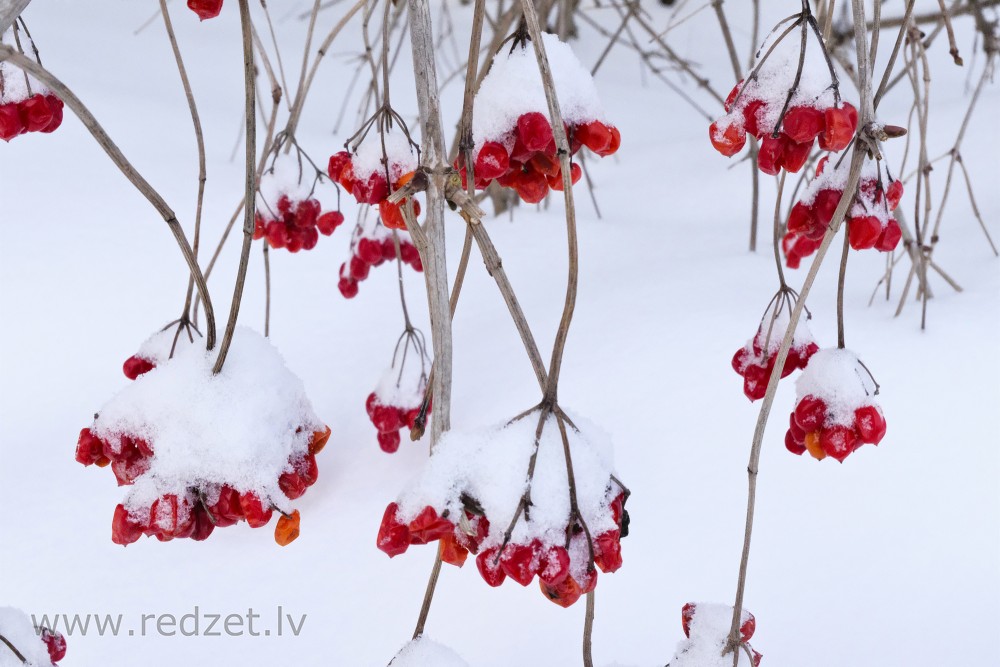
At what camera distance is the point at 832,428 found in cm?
68

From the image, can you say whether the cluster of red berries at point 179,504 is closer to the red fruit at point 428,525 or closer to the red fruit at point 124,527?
the red fruit at point 124,527

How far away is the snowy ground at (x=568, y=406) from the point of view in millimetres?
827

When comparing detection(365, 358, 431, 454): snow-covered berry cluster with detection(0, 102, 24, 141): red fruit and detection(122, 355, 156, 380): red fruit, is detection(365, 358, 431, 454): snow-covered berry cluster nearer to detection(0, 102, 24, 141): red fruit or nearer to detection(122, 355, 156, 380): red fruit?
detection(122, 355, 156, 380): red fruit

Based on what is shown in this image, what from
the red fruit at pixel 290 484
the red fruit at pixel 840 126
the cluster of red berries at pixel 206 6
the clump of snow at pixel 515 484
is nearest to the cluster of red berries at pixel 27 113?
the cluster of red berries at pixel 206 6

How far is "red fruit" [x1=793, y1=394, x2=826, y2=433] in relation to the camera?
0.68m

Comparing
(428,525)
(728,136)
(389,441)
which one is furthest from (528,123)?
(389,441)

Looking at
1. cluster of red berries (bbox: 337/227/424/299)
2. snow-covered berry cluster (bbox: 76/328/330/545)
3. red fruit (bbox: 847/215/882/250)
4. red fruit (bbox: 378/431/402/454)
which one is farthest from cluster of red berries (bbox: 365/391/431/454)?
red fruit (bbox: 847/215/882/250)

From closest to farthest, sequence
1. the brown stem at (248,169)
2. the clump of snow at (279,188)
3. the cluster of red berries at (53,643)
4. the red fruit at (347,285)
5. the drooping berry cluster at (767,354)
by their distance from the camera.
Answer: the brown stem at (248,169)
the cluster of red berries at (53,643)
the drooping berry cluster at (767,354)
the clump of snow at (279,188)
the red fruit at (347,285)

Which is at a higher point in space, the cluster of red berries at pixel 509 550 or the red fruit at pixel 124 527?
the cluster of red berries at pixel 509 550

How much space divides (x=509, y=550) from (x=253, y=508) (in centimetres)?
18

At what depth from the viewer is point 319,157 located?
1973 mm

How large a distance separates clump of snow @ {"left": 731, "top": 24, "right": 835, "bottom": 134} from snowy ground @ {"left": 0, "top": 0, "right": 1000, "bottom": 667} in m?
0.46

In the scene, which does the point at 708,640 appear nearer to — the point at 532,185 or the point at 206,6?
the point at 532,185

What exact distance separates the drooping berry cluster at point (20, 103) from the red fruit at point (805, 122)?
21.6 inches
